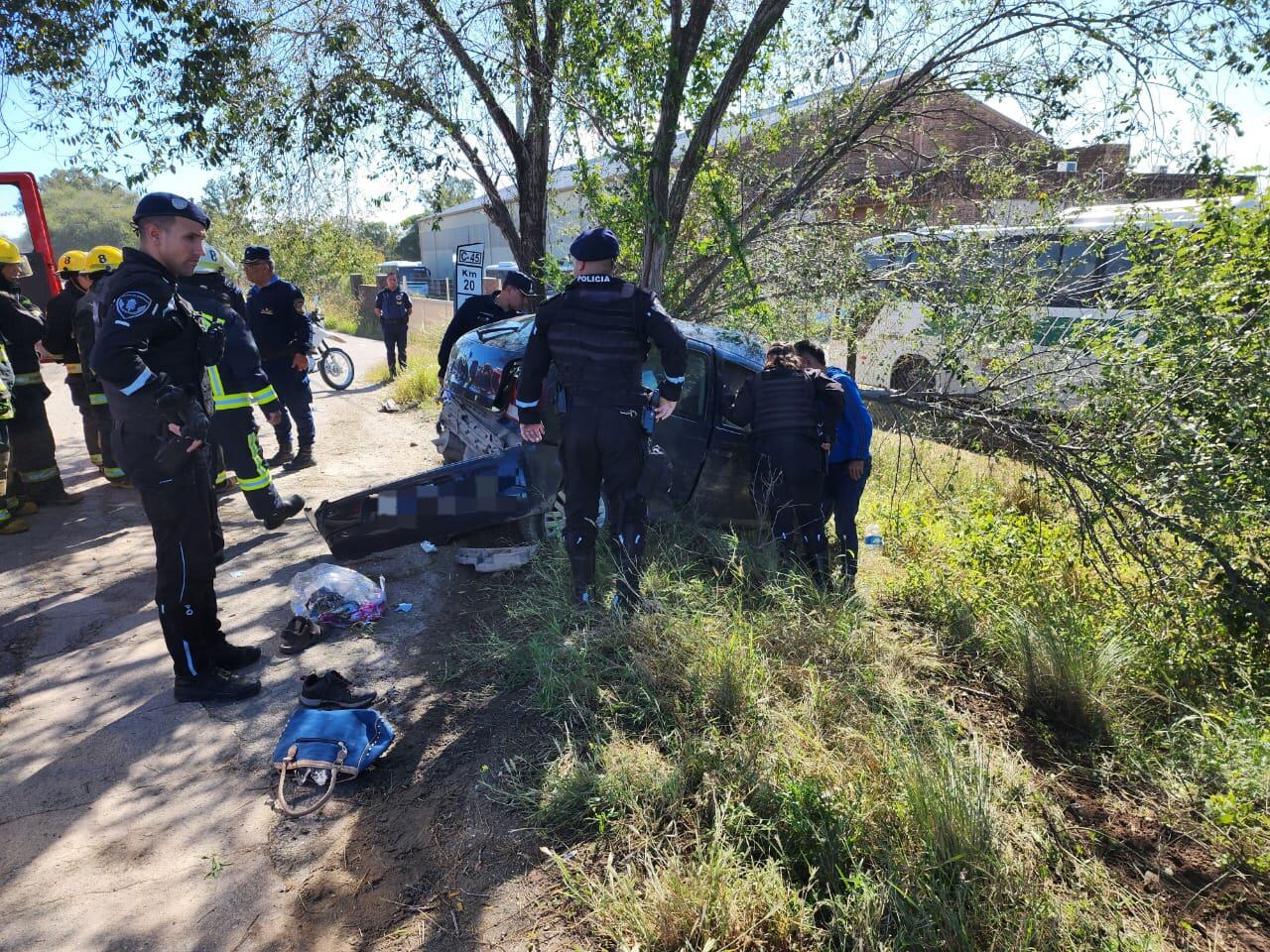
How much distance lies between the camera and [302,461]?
694 centimetres

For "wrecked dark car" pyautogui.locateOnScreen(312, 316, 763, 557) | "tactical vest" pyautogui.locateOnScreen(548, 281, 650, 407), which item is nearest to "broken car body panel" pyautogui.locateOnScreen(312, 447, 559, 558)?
"wrecked dark car" pyautogui.locateOnScreen(312, 316, 763, 557)

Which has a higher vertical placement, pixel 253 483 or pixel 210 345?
pixel 210 345

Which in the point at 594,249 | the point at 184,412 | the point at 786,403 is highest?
the point at 594,249

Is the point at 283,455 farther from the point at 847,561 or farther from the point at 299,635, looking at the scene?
the point at 847,561

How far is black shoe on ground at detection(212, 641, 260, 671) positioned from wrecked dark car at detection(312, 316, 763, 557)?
900 millimetres

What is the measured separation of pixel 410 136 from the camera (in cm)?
697

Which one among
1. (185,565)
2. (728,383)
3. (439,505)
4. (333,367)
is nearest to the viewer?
(185,565)

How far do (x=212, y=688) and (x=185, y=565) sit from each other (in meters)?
0.57

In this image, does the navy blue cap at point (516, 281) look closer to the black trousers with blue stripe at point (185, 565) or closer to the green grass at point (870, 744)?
the green grass at point (870, 744)

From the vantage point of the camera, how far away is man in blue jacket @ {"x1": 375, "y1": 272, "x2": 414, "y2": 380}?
11.6 m

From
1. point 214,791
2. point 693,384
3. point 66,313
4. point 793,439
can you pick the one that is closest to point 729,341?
point 693,384

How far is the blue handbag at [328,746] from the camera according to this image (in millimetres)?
2795

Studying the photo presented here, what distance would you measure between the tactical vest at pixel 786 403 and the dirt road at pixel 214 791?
7.41 feet

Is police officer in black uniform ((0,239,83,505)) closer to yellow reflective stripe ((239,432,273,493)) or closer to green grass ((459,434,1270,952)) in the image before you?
yellow reflective stripe ((239,432,273,493))
